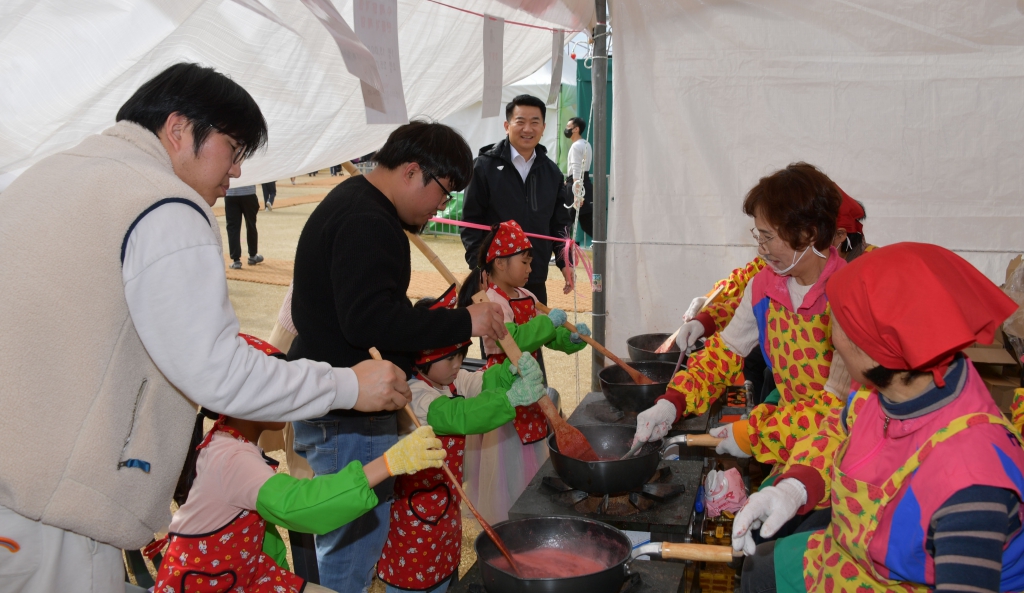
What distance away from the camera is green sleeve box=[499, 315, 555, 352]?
2.88 m

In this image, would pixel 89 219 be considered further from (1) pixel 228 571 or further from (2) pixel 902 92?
(2) pixel 902 92

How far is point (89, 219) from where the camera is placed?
131cm

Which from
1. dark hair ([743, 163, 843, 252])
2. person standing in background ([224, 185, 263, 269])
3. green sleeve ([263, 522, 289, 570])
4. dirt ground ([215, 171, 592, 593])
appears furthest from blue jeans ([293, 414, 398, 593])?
person standing in background ([224, 185, 263, 269])

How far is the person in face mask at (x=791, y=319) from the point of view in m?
Result: 2.23

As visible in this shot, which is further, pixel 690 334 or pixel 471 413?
pixel 690 334

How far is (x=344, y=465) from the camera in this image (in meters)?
2.31

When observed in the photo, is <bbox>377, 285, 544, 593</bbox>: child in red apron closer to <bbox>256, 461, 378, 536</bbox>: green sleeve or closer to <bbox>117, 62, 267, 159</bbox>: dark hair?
<bbox>256, 461, 378, 536</bbox>: green sleeve

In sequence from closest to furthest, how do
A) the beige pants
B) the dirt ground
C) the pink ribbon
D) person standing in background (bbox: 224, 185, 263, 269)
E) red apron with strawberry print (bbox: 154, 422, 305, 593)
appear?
1. the beige pants
2. red apron with strawberry print (bbox: 154, 422, 305, 593)
3. the pink ribbon
4. the dirt ground
5. person standing in background (bbox: 224, 185, 263, 269)

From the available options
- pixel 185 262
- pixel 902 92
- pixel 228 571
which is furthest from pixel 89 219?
pixel 902 92

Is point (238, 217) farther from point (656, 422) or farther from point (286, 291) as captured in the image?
point (656, 422)

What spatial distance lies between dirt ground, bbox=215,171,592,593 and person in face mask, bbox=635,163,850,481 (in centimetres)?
143

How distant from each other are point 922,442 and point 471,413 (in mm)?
1185

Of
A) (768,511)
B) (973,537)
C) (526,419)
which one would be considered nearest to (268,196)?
(526,419)

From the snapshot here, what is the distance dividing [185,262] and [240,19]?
1297 millimetres
